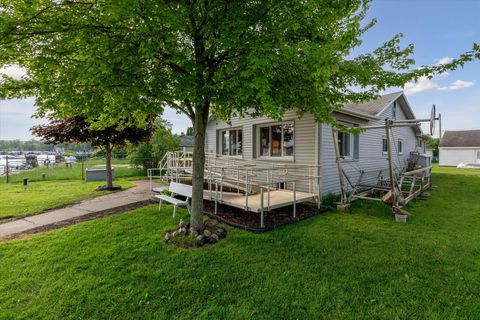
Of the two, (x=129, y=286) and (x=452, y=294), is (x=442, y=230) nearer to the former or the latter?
(x=452, y=294)

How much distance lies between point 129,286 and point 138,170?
1501 centimetres

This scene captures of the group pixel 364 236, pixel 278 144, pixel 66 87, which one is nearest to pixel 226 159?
pixel 278 144

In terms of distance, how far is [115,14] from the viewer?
317cm

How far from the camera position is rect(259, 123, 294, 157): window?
9469mm

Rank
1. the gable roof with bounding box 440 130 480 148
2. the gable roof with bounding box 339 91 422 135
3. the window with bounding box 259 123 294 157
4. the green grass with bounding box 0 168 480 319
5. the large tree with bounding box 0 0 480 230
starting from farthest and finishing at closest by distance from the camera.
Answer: the gable roof with bounding box 440 130 480 148 < the gable roof with bounding box 339 91 422 135 < the window with bounding box 259 123 294 157 < the large tree with bounding box 0 0 480 230 < the green grass with bounding box 0 168 480 319


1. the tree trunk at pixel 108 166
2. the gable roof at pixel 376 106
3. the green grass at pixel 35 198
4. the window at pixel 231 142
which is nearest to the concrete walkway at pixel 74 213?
the green grass at pixel 35 198

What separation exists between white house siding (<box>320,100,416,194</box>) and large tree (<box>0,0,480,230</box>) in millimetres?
4323

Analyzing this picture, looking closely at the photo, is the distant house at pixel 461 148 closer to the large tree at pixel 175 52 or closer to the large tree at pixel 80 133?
the large tree at pixel 175 52

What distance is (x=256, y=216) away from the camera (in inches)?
270

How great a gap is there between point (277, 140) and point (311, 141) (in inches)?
68.7

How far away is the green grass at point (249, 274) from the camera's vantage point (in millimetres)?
3096

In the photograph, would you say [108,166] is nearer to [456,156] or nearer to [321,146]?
[321,146]

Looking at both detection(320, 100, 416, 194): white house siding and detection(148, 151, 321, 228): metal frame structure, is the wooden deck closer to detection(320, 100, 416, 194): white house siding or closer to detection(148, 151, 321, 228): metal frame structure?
detection(148, 151, 321, 228): metal frame structure

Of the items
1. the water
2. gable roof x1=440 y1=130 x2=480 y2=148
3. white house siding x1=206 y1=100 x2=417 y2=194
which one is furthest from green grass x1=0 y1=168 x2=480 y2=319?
gable roof x1=440 y1=130 x2=480 y2=148
